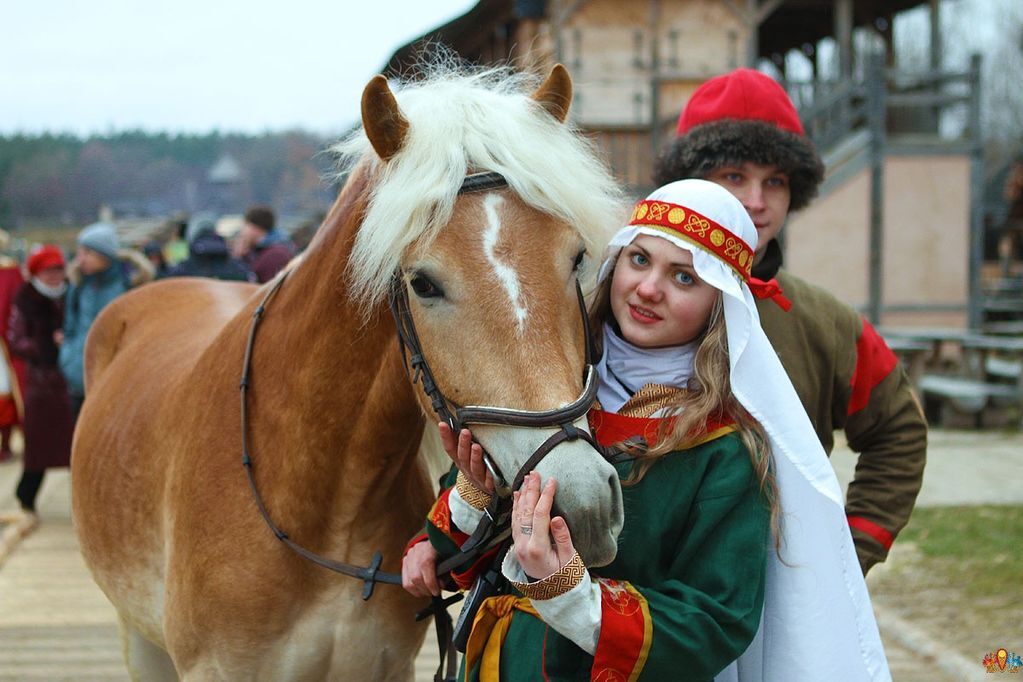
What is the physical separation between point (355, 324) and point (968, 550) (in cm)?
478

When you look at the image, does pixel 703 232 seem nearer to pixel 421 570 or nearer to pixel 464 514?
pixel 464 514

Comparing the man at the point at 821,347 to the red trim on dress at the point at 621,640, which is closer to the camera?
the red trim on dress at the point at 621,640

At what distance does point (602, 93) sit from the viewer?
1325 centimetres

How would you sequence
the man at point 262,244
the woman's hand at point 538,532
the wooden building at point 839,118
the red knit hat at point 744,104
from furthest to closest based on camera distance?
1. the wooden building at point 839,118
2. the man at point 262,244
3. the red knit hat at point 744,104
4. the woman's hand at point 538,532

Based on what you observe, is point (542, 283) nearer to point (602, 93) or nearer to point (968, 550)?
point (968, 550)

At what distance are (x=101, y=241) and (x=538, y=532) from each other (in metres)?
5.92

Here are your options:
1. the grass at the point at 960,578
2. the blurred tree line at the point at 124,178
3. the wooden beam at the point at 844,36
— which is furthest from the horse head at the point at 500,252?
the blurred tree line at the point at 124,178

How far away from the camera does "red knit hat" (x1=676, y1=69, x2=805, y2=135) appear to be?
254cm

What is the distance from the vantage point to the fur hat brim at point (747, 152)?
244 cm

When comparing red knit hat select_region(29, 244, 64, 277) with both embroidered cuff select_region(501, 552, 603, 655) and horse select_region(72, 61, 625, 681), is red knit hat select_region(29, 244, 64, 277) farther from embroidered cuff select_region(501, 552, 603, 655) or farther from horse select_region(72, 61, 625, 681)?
embroidered cuff select_region(501, 552, 603, 655)

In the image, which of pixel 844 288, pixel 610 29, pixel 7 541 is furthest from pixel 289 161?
pixel 7 541

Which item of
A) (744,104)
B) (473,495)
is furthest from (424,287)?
(744,104)

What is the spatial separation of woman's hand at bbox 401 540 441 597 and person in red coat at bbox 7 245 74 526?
578cm

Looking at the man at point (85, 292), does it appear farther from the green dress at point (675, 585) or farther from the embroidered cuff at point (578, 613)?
the embroidered cuff at point (578, 613)
